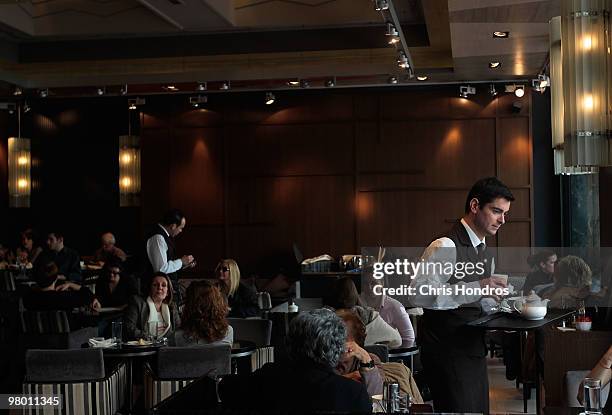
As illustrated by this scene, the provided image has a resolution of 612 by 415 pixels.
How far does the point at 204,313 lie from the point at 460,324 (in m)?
2.21

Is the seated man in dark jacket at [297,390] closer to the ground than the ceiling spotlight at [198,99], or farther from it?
closer to the ground

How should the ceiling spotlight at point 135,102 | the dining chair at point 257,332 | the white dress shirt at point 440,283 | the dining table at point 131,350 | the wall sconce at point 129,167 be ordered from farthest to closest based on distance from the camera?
1. the wall sconce at point 129,167
2. the ceiling spotlight at point 135,102
3. the dining chair at point 257,332
4. the dining table at point 131,350
5. the white dress shirt at point 440,283

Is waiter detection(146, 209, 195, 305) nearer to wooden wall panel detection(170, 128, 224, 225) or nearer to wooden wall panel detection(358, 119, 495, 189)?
wooden wall panel detection(170, 128, 224, 225)

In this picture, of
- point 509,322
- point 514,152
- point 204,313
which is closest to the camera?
point 509,322

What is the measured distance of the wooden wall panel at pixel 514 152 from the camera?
13.0 meters

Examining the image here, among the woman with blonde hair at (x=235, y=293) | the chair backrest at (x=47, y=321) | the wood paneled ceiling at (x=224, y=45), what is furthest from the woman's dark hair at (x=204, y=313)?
the wood paneled ceiling at (x=224, y=45)

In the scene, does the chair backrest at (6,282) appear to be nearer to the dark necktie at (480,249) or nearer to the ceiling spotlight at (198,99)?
the ceiling spotlight at (198,99)

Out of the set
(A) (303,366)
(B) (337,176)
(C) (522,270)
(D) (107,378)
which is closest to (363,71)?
(B) (337,176)

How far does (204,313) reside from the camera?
5.82m

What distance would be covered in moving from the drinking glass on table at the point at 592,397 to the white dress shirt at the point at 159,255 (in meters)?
6.51

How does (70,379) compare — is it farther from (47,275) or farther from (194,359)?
(47,275)

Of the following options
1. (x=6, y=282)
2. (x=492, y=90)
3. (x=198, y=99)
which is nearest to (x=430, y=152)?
(x=492, y=90)

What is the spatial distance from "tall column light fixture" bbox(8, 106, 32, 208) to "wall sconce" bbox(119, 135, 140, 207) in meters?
1.62

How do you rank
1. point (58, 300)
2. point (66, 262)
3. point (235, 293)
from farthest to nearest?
point (66, 262)
point (58, 300)
point (235, 293)
